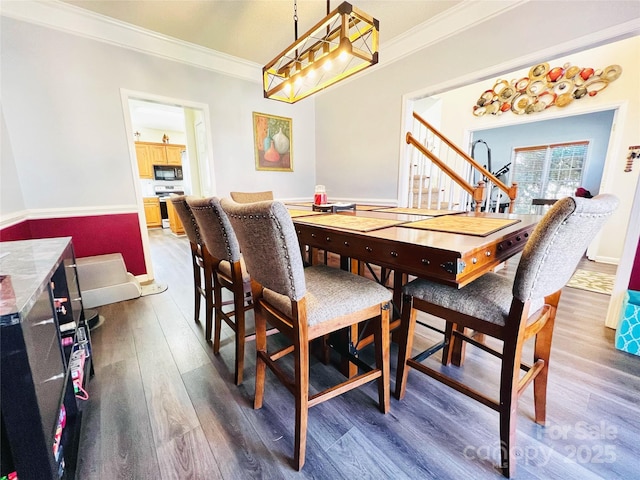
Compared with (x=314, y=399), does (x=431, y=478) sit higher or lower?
lower

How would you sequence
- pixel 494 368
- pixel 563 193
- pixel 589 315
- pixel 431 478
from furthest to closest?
pixel 563 193, pixel 589 315, pixel 494 368, pixel 431 478

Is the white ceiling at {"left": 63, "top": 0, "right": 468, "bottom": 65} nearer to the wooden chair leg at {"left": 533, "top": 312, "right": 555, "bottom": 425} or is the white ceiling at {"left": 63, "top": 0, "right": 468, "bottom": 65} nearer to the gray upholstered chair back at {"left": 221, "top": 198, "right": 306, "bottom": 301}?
the gray upholstered chair back at {"left": 221, "top": 198, "right": 306, "bottom": 301}

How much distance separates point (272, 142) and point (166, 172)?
4.78 meters

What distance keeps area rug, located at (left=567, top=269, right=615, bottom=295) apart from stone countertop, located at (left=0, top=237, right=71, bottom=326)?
408 cm

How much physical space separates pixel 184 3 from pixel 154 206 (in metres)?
5.60

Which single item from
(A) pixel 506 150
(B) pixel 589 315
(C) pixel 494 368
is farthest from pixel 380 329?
(A) pixel 506 150

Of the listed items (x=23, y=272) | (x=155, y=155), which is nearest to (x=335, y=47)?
(x=23, y=272)

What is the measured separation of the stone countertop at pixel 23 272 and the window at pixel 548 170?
732 cm

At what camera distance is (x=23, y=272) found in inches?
32.6

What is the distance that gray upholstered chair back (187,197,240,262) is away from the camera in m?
1.28

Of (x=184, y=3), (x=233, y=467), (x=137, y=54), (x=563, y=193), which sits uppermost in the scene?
(x=184, y=3)

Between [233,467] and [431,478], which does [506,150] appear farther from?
[233,467]

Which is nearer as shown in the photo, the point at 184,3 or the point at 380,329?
the point at 380,329

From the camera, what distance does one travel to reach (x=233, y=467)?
1032 millimetres
